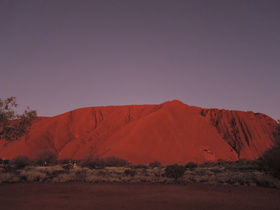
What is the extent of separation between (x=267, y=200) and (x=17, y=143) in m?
59.9

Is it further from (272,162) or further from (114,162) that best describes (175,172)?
(114,162)

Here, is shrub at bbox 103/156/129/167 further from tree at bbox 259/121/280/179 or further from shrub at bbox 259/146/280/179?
shrub at bbox 259/146/280/179

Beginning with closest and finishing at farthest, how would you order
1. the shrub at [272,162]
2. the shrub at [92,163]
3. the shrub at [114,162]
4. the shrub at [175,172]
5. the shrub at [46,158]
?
the shrub at [272,162] → the shrub at [175,172] → the shrub at [92,163] → the shrub at [114,162] → the shrub at [46,158]

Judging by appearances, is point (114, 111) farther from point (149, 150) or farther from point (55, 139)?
point (149, 150)

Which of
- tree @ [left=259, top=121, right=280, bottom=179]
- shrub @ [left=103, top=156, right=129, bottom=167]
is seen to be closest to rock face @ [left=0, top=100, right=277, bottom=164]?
shrub @ [left=103, top=156, right=129, bottom=167]

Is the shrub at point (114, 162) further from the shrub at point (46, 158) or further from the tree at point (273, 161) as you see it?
the tree at point (273, 161)

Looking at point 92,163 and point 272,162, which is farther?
point 92,163

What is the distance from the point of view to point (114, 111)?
75.4 meters

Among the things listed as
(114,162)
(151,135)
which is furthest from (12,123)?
(151,135)

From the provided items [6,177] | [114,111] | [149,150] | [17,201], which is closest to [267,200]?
[17,201]

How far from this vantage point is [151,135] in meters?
55.9

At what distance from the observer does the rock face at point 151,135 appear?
53.0 metres

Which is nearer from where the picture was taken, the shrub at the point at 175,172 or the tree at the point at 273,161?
the tree at the point at 273,161

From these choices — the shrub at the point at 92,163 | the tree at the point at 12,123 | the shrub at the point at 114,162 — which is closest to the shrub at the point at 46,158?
the shrub at the point at 92,163
